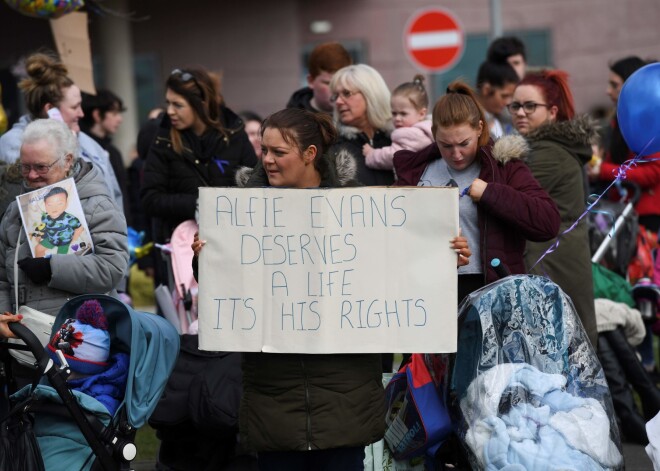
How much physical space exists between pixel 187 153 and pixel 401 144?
1.25 meters

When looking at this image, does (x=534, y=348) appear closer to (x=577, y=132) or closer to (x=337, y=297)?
(x=337, y=297)

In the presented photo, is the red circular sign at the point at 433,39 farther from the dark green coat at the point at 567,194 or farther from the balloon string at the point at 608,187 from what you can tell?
the balloon string at the point at 608,187

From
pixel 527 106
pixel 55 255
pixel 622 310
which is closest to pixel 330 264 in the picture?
pixel 55 255

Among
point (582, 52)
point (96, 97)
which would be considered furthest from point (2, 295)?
point (582, 52)

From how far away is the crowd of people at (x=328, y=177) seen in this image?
174 inches

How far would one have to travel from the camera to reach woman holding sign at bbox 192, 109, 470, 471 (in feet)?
14.2

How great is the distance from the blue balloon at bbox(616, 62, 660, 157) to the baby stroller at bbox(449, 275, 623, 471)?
1211 mm

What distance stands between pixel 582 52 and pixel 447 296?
14.1m

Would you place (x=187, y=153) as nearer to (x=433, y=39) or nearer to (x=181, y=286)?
(x=181, y=286)

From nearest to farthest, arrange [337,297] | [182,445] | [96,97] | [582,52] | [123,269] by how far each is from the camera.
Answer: [337,297] → [123,269] → [182,445] → [96,97] → [582,52]

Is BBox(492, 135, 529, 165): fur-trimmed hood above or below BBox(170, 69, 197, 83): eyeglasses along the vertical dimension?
below

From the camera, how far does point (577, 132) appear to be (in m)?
6.17

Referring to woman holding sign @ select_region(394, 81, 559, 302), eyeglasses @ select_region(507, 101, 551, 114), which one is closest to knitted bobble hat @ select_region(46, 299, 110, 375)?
woman holding sign @ select_region(394, 81, 559, 302)

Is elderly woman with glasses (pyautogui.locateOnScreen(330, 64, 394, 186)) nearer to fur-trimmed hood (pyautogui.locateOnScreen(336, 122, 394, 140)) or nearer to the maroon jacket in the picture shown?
fur-trimmed hood (pyautogui.locateOnScreen(336, 122, 394, 140))
